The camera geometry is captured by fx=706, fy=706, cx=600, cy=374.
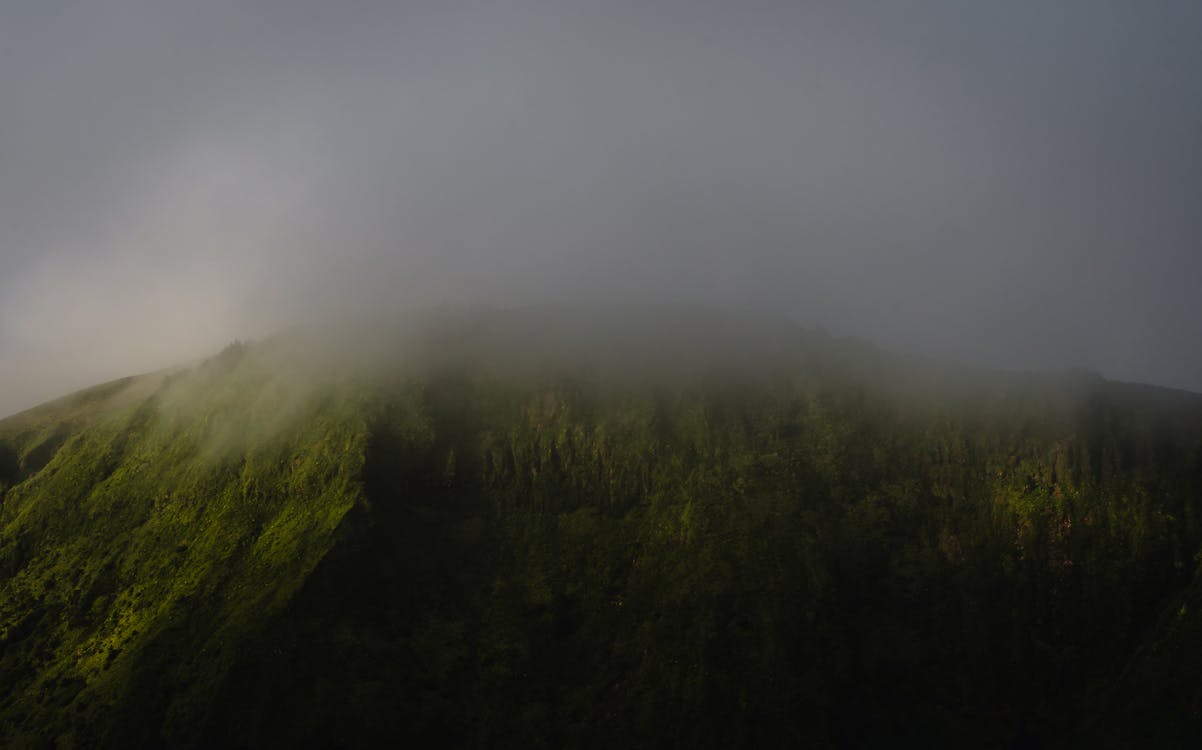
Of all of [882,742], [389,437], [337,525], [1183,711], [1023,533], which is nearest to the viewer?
[1183,711]

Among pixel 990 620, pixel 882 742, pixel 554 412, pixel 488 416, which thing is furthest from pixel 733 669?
pixel 488 416

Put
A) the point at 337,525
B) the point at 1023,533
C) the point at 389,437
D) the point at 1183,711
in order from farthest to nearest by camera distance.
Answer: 1. the point at 389,437
2. the point at 337,525
3. the point at 1023,533
4. the point at 1183,711

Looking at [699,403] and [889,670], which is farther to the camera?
[699,403]

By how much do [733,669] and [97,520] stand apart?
354 ft

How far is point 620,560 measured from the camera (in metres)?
99.1

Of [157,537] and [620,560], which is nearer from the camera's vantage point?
[620,560]

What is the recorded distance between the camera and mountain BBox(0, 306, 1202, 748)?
79250mm

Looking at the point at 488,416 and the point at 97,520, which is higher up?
the point at 488,416

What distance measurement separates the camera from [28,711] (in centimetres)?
8619

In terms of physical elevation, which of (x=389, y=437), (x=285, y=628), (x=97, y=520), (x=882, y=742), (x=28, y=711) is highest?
(x=389, y=437)

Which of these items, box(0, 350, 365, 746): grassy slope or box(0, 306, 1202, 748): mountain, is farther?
box(0, 350, 365, 746): grassy slope

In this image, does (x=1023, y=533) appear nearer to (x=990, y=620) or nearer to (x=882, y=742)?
(x=990, y=620)

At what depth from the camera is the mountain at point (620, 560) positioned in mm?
79250

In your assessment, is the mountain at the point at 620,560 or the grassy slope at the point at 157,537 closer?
the mountain at the point at 620,560
